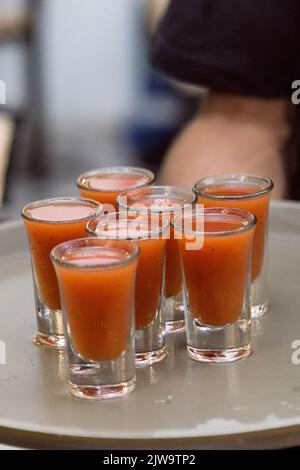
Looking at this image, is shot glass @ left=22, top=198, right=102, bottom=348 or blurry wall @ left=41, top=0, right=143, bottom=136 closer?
shot glass @ left=22, top=198, right=102, bottom=348

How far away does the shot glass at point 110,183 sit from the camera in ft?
4.74

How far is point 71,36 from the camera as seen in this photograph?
5566mm

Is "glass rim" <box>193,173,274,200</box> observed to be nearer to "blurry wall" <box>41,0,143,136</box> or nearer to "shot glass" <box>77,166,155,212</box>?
"shot glass" <box>77,166,155,212</box>

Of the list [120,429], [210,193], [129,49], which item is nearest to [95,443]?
[120,429]

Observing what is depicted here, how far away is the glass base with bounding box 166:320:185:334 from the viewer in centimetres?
136

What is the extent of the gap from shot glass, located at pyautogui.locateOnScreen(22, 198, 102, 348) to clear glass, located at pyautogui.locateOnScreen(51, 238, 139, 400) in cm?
11

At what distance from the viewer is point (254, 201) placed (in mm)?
1371

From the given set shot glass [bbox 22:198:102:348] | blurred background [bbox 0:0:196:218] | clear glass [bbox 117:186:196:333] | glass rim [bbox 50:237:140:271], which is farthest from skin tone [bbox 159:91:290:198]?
blurred background [bbox 0:0:196:218]

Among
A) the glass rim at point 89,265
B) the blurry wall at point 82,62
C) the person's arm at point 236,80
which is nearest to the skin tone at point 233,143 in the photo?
the person's arm at point 236,80

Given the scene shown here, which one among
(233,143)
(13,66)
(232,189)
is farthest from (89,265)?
(13,66)

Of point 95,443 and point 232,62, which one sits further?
point 232,62

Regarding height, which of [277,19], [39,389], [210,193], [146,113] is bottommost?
[146,113]

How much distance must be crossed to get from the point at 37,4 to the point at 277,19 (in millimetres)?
3288

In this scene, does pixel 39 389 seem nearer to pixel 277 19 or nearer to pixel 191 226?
pixel 191 226
